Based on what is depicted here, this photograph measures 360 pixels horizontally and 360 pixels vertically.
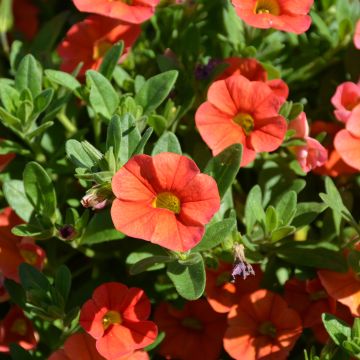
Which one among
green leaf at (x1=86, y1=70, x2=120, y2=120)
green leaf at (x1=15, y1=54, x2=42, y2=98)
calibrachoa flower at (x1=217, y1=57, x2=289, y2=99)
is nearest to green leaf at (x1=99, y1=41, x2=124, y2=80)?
green leaf at (x1=86, y1=70, x2=120, y2=120)

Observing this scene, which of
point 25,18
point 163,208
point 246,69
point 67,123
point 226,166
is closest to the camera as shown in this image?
point 163,208

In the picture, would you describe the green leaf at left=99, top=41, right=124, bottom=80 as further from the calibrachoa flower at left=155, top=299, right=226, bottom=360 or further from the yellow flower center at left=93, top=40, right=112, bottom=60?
the calibrachoa flower at left=155, top=299, right=226, bottom=360

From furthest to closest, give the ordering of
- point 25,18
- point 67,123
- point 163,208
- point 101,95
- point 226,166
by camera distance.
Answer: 1. point 25,18
2. point 67,123
3. point 101,95
4. point 226,166
5. point 163,208

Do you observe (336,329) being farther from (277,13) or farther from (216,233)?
(277,13)

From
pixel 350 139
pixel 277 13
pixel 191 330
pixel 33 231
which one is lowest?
pixel 191 330

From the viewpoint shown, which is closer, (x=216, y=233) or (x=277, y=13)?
(x=216, y=233)

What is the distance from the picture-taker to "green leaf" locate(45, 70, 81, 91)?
66.7 inches

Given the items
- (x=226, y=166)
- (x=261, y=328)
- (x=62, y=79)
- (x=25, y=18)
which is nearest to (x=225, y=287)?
(x=261, y=328)

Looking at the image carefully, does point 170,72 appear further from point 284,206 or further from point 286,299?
point 286,299

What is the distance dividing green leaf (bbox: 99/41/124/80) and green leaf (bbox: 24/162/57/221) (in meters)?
0.32

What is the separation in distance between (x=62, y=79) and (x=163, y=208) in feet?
1.61

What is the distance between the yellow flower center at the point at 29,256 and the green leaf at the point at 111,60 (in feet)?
1.61

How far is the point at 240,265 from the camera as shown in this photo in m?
1.49

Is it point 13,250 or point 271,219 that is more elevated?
point 271,219
